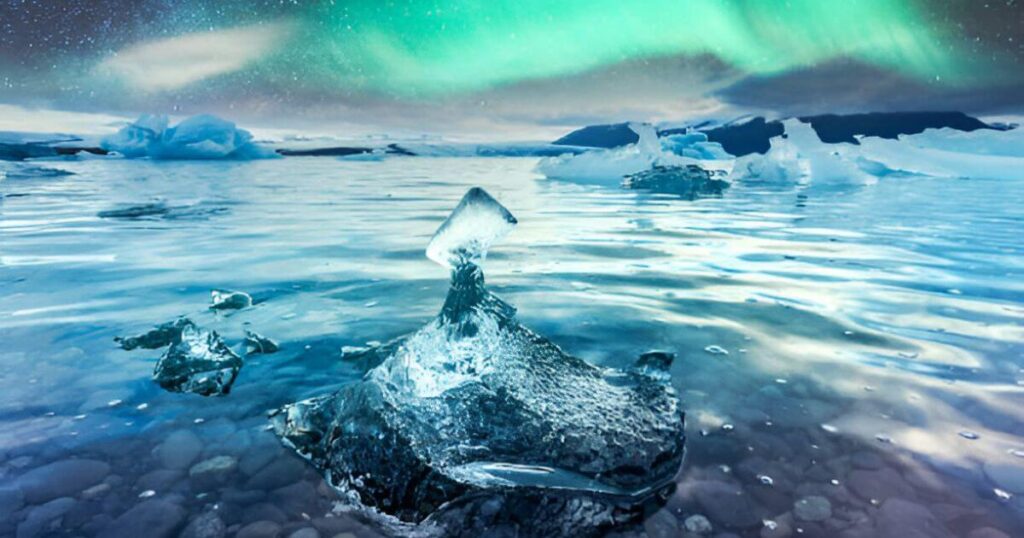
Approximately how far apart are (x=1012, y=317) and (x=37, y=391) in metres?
7.46

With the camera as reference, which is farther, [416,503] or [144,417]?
[144,417]

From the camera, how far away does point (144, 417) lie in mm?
3047

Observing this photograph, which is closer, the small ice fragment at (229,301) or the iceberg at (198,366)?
the iceberg at (198,366)

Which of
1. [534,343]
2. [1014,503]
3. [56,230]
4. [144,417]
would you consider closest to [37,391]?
[144,417]

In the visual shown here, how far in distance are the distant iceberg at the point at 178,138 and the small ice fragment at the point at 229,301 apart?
41.8 metres

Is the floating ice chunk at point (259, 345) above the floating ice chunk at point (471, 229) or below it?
below

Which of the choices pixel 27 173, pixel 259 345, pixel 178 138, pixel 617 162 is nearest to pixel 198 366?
pixel 259 345

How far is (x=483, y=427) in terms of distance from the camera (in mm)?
2643

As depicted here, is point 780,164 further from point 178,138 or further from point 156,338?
point 178,138

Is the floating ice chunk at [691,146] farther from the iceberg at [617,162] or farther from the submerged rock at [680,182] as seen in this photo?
the submerged rock at [680,182]

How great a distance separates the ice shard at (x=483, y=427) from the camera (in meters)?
2.28

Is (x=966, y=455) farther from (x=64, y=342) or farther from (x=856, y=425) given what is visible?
(x=64, y=342)

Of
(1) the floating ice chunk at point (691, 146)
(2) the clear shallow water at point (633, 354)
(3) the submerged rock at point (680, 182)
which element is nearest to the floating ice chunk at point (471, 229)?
(2) the clear shallow water at point (633, 354)

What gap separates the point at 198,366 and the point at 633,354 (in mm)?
2933
